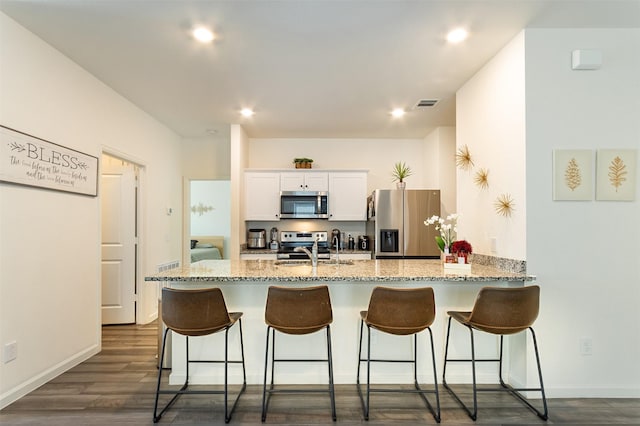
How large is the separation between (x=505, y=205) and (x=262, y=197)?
3.29 m

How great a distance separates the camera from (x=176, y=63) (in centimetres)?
292

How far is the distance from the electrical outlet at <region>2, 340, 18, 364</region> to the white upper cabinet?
10.9ft

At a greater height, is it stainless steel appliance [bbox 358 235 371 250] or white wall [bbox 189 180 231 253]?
white wall [bbox 189 180 231 253]

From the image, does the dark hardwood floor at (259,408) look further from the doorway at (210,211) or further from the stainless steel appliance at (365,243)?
the doorway at (210,211)

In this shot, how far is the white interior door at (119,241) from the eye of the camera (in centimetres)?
427

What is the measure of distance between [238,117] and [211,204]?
A: 13.9 ft

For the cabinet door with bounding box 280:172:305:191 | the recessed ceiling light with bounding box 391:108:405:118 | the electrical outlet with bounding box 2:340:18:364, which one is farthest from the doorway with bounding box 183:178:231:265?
the electrical outlet with bounding box 2:340:18:364

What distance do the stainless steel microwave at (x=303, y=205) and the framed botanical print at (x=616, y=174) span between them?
3.18 m

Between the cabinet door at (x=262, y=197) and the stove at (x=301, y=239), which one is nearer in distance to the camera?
the cabinet door at (x=262, y=197)

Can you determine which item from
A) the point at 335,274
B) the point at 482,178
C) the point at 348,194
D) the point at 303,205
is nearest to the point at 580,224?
the point at 482,178

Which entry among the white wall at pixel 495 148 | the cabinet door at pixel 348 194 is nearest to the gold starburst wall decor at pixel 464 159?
the white wall at pixel 495 148

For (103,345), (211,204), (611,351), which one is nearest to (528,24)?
(611,351)

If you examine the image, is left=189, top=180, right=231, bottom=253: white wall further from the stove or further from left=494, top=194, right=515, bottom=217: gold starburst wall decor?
left=494, top=194, right=515, bottom=217: gold starburst wall decor

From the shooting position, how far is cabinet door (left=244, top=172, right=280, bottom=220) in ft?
16.5
